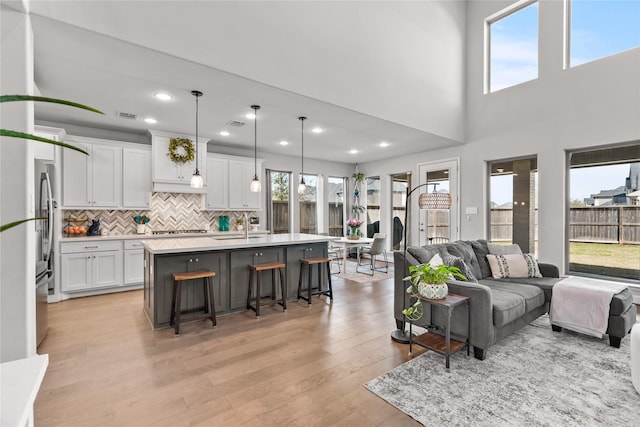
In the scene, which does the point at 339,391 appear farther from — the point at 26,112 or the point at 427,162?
the point at 427,162

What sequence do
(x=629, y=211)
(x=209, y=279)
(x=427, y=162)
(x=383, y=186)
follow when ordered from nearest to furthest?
(x=209, y=279) → (x=629, y=211) → (x=427, y=162) → (x=383, y=186)

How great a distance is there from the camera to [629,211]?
15.2 feet

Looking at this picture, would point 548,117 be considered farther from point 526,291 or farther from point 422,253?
point 422,253

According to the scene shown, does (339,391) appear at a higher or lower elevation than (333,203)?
lower

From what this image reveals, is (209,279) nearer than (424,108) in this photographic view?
Yes

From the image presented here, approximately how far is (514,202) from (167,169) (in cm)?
632

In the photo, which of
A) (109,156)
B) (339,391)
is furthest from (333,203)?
(339,391)

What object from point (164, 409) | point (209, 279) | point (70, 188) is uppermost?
point (70, 188)

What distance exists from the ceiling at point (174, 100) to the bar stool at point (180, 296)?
2.16 meters

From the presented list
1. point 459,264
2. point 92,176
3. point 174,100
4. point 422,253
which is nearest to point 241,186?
point 92,176

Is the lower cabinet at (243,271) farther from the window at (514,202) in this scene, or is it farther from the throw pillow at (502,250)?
the window at (514,202)

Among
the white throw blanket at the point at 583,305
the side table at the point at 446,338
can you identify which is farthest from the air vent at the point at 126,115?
the white throw blanket at the point at 583,305

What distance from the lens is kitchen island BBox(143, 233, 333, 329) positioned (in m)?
3.69

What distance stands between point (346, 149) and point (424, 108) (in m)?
2.25
